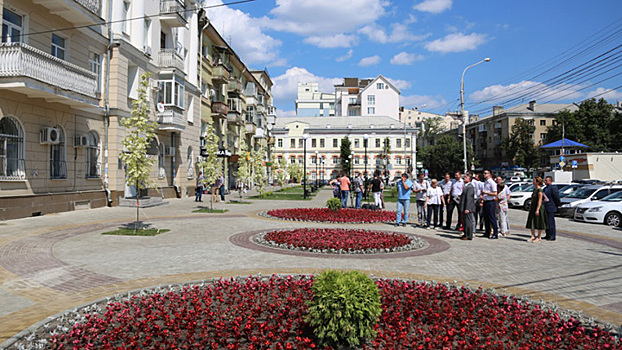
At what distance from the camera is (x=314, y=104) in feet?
416

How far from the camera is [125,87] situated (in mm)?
22047

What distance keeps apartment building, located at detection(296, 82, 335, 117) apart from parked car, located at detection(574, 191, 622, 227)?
108186mm

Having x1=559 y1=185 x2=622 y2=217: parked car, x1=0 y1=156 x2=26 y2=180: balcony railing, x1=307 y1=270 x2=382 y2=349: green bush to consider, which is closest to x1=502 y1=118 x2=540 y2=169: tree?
x1=559 y1=185 x2=622 y2=217: parked car

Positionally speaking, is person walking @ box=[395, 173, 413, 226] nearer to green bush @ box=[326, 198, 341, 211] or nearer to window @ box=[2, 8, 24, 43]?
green bush @ box=[326, 198, 341, 211]

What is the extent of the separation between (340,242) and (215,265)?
3.54 metres

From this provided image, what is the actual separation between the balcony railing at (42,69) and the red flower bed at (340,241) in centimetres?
1092

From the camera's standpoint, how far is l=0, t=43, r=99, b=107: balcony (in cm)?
1392

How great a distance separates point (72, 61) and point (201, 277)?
16.1 metres

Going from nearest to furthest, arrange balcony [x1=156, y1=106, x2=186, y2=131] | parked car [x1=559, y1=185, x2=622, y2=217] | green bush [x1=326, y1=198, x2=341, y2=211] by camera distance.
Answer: green bush [x1=326, y1=198, x2=341, y2=211], parked car [x1=559, y1=185, x2=622, y2=217], balcony [x1=156, y1=106, x2=186, y2=131]

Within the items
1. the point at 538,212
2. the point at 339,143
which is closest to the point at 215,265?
the point at 538,212

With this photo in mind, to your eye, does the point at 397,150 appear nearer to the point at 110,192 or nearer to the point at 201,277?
the point at 110,192

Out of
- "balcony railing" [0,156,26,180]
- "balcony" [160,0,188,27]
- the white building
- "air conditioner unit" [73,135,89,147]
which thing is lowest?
"balcony railing" [0,156,26,180]

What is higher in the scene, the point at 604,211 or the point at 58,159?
the point at 58,159

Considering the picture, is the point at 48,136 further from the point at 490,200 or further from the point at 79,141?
the point at 490,200
